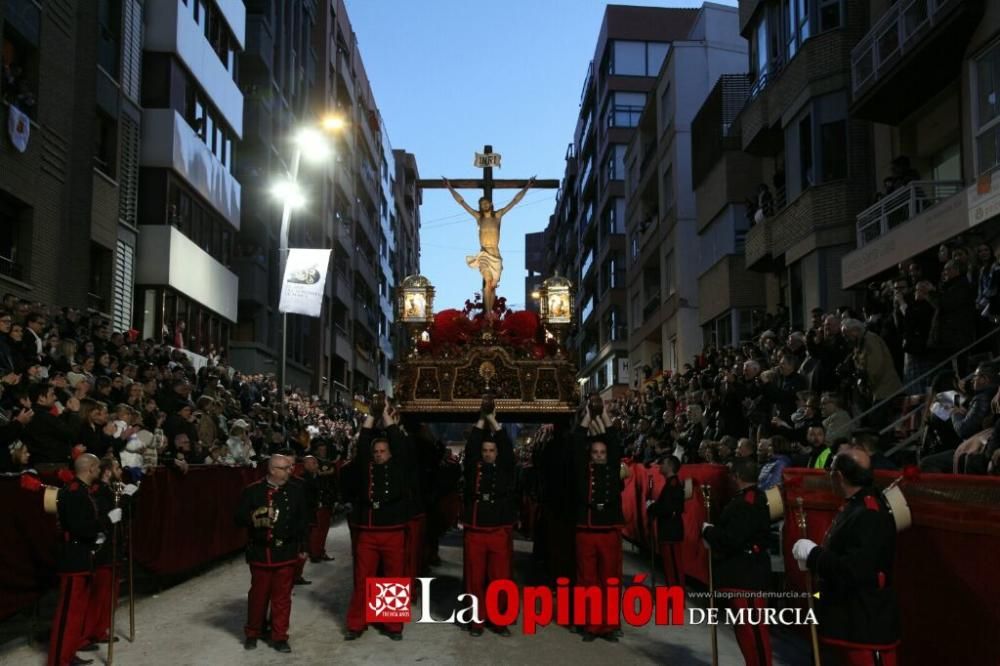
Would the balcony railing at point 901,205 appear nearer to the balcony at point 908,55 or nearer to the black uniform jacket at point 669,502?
the balcony at point 908,55

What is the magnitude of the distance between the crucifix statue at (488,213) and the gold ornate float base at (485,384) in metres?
1.10

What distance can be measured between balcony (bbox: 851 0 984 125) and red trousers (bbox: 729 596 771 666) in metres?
12.2

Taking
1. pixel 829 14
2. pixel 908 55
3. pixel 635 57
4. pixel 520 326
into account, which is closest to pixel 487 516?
pixel 520 326

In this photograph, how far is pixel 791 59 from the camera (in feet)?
75.3

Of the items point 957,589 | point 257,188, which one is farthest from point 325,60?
point 957,589

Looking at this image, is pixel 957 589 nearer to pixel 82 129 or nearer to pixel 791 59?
pixel 791 59

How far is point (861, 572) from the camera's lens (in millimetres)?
6012

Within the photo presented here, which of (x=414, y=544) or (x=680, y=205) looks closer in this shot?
(x=414, y=544)

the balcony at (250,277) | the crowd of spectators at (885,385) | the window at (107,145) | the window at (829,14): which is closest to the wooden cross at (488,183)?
the crowd of spectators at (885,385)

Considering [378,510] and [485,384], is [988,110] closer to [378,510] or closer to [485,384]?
[485,384]

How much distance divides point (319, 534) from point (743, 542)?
33.3 ft

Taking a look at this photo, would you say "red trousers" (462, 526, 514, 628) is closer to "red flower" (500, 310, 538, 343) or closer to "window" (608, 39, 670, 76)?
"red flower" (500, 310, 538, 343)

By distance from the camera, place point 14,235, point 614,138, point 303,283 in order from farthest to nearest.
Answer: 1. point 614,138
2. point 303,283
3. point 14,235

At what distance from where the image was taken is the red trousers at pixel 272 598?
376 inches
